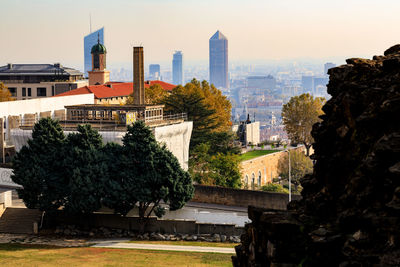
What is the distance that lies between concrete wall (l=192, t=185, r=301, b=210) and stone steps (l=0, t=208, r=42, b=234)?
14.9 meters

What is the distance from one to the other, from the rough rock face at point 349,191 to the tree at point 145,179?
28419 millimetres

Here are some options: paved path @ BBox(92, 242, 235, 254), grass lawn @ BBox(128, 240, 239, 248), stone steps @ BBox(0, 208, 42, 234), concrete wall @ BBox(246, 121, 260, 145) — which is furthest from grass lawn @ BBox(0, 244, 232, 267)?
concrete wall @ BBox(246, 121, 260, 145)

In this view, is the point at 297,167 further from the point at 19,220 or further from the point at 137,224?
the point at 19,220

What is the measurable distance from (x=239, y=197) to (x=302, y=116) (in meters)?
47.1

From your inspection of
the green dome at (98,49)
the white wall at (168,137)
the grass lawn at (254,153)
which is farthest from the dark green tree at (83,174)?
the green dome at (98,49)

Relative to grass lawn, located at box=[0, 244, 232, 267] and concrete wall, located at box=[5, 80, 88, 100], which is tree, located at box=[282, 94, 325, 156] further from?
grass lawn, located at box=[0, 244, 232, 267]

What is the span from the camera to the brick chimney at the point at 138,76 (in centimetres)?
8619

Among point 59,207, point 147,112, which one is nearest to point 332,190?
point 59,207

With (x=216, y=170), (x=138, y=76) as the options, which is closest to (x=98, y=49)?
(x=138, y=76)

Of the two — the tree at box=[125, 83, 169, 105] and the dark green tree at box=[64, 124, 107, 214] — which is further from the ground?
the tree at box=[125, 83, 169, 105]

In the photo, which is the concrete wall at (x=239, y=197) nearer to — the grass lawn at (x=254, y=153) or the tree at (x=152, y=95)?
the grass lawn at (x=254, y=153)

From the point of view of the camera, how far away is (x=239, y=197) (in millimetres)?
58156

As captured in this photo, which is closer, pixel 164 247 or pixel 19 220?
pixel 164 247

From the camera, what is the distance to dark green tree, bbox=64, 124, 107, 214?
4769 cm
